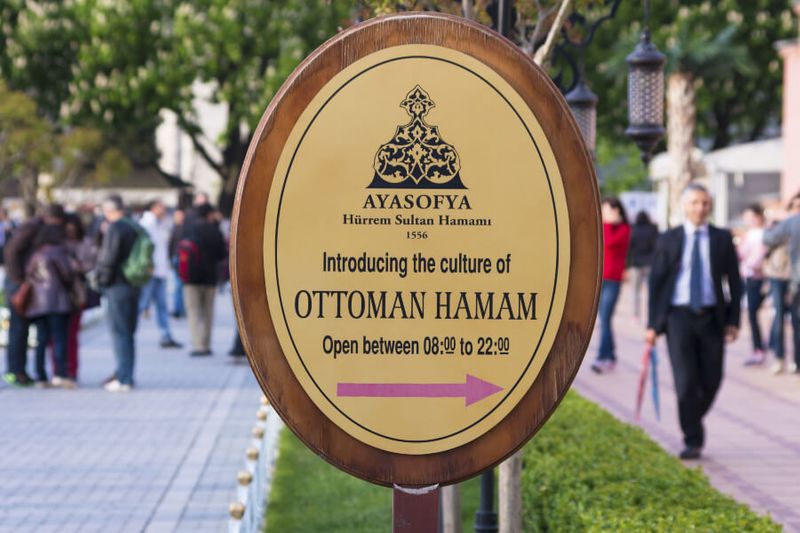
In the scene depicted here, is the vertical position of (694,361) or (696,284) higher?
(696,284)

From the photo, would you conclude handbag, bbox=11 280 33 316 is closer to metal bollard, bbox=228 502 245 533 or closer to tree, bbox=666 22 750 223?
metal bollard, bbox=228 502 245 533

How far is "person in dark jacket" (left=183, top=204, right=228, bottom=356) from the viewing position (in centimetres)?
1600

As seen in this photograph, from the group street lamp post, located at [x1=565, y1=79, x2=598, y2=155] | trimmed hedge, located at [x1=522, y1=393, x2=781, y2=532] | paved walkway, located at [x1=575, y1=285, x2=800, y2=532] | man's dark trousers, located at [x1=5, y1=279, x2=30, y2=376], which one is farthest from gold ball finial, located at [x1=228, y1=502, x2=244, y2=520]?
man's dark trousers, located at [x1=5, y1=279, x2=30, y2=376]

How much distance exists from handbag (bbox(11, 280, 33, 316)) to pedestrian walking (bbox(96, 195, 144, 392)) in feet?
2.13

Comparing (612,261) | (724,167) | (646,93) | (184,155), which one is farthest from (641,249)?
(184,155)

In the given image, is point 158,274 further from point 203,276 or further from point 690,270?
point 690,270

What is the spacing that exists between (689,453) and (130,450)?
3.95 m

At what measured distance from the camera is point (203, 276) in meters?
16.0

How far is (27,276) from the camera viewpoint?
12.9 m

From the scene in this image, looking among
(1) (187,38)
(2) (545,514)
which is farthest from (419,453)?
(1) (187,38)

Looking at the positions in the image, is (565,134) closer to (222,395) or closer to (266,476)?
(266,476)

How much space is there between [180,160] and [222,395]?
49.7 meters

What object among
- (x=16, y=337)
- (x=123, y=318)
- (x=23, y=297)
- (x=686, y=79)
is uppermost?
(x=686, y=79)

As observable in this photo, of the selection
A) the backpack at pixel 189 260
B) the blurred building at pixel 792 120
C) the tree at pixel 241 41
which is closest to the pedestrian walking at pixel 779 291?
the backpack at pixel 189 260
